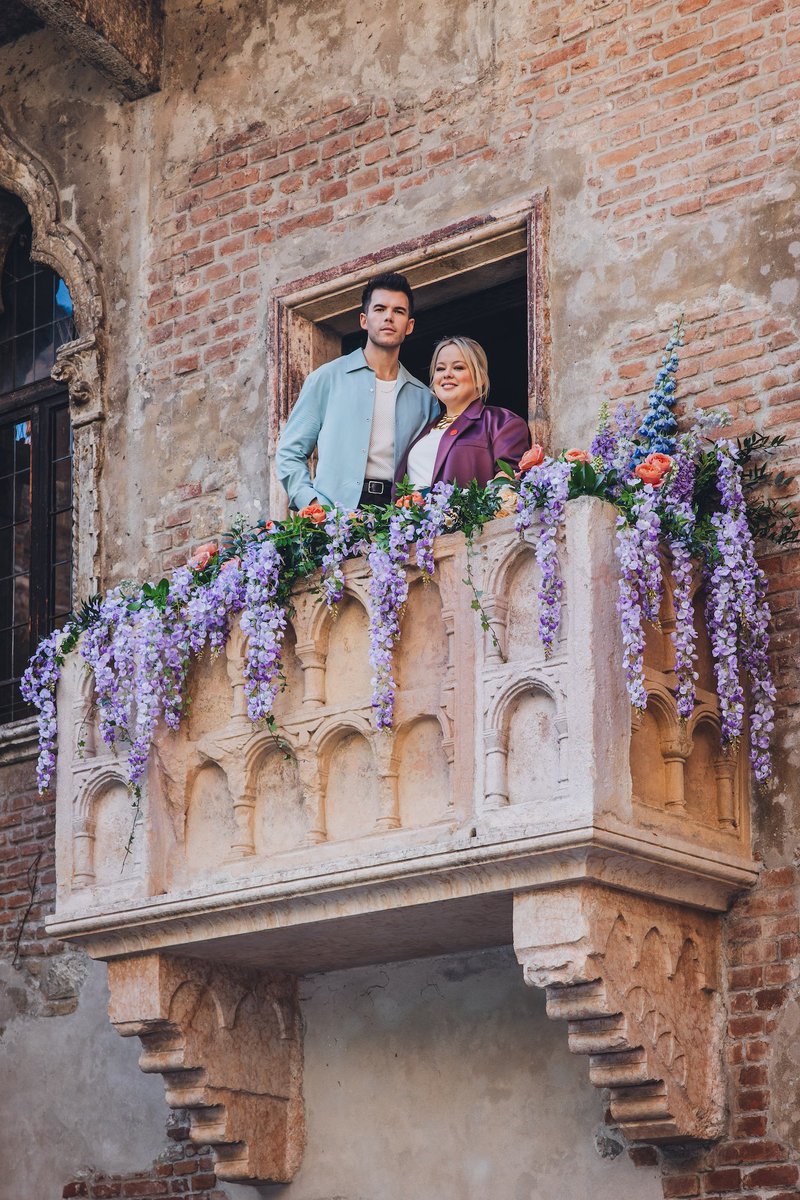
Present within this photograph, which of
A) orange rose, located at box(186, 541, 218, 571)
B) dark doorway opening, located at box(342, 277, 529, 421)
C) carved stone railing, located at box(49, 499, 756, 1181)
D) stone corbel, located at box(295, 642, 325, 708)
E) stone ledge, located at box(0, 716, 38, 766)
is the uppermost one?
dark doorway opening, located at box(342, 277, 529, 421)

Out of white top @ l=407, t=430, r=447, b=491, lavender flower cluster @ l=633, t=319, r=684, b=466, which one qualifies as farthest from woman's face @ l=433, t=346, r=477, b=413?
lavender flower cluster @ l=633, t=319, r=684, b=466

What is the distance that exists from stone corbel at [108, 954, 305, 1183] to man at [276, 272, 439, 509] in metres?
1.99

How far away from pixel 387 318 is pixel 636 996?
10.0ft

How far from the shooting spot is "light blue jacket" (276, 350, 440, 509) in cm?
837

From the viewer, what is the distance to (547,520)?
278 inches

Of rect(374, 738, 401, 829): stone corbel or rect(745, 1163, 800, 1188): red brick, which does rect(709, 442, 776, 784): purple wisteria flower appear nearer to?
rect(374, 738, 401, 829): stone corbel

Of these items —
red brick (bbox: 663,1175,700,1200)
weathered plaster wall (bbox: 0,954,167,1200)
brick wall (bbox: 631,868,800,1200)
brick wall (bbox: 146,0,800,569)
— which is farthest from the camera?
weathered plaster wall (bbox: 0,954,167,1200)

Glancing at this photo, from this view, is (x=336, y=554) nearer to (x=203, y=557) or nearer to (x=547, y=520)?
(x=203, y=557)

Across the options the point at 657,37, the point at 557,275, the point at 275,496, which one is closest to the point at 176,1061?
the point at 275,496

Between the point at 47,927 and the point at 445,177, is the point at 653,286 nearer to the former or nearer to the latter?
the point at 445,177

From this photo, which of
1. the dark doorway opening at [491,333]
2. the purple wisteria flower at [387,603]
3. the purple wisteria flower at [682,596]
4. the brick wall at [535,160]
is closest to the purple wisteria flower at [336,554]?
the purple wisteria flower at [387,603]

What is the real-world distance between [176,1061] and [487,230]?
370 cm

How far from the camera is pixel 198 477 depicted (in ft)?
31.1

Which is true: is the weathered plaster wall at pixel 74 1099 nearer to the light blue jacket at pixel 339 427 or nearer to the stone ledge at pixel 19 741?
the stone ledge at pixel 19 741
